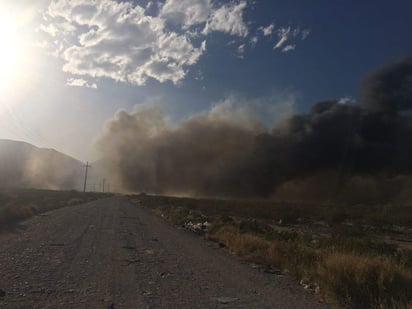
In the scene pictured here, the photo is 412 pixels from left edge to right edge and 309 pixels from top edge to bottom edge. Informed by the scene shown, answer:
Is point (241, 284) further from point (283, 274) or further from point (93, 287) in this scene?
point (93, 287)

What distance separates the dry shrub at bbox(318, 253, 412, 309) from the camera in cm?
873

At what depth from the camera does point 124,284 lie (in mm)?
9805

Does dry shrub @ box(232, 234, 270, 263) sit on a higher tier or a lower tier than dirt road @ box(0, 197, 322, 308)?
higher

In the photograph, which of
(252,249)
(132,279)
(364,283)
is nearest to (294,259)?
(252,249)

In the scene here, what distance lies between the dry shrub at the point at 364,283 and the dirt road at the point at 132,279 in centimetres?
57

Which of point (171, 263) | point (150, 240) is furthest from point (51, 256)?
point (150, 240)

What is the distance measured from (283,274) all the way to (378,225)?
38.6 meters

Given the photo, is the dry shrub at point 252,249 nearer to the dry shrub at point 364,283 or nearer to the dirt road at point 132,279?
the dirt road at point 132,279

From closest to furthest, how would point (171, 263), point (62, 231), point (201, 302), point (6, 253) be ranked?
point (201, 302), point (171, 263), point (6, 253), point (62, 231)

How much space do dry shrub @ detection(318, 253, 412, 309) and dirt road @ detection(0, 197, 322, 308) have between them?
22.4 inches

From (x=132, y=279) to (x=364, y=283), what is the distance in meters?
5.12

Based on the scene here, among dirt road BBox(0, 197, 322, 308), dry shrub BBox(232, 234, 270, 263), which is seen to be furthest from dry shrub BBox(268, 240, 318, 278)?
dirt road BBox(0, 197, 322, 308)

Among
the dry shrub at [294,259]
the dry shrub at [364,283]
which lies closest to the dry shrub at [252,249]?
the dry shrub at [294,259]

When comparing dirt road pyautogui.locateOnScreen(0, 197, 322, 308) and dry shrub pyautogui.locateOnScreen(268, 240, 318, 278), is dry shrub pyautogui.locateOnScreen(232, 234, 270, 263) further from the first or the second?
dirt road pyautogui.locateOnScreen(0, 197, 322, 308)
